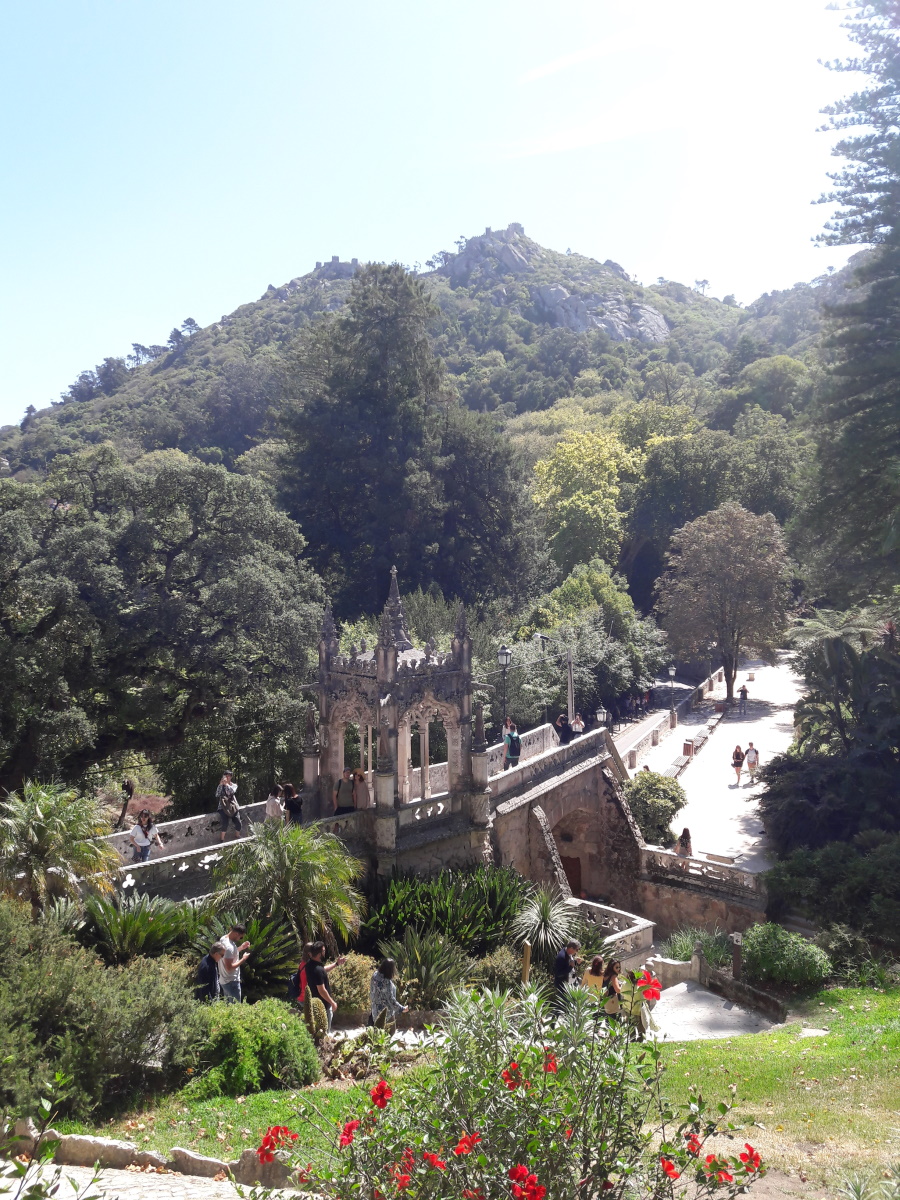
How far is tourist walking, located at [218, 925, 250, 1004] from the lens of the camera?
10.3 metres

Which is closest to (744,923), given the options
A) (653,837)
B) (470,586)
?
(653,837)

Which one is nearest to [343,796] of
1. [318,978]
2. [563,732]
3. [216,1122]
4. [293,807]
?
[293,807]

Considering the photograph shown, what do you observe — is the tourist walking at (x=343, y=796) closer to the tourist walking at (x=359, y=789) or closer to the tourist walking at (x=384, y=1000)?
the tourist walking at (x=359, y=789)

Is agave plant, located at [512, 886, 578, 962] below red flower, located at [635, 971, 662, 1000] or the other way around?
below

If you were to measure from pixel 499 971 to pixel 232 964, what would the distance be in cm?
508

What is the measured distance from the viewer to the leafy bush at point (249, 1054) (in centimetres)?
903

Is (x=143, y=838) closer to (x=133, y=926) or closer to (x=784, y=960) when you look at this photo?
Answer: (x=133, y=926)

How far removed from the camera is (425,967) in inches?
501

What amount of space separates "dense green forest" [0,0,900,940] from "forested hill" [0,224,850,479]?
2.15ft

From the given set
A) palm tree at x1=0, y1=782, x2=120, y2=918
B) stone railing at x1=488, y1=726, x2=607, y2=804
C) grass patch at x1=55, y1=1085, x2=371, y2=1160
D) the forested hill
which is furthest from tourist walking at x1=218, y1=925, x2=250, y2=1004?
the forested hill

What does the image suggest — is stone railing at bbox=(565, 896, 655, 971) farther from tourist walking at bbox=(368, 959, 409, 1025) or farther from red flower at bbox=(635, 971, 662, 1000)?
red flower at bbox=(635, 971, 662, 1000)

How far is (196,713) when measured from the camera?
23.4 metres

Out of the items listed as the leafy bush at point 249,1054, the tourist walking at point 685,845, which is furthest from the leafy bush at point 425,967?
the tourist walking at point 685,845

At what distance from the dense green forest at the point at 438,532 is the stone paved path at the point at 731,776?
5.24ft
